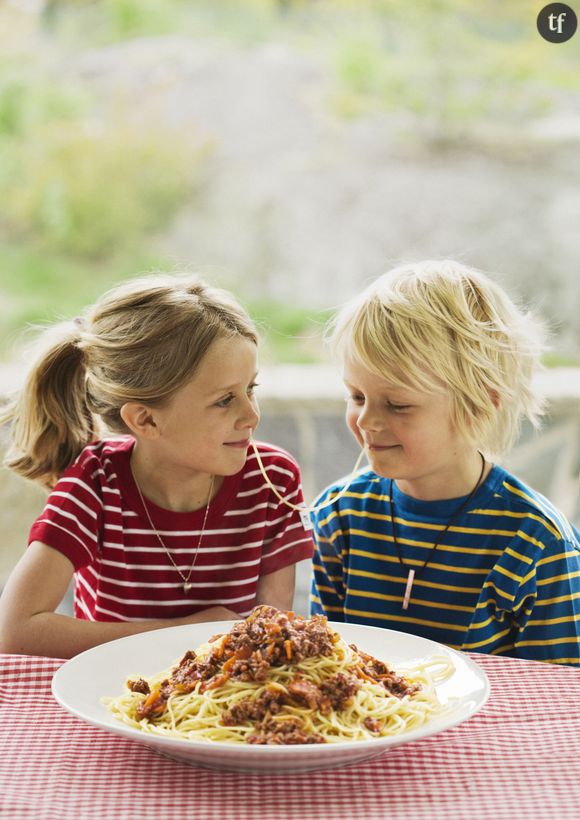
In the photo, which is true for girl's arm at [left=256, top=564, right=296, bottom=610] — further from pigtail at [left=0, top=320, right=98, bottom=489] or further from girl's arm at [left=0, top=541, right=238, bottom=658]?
pigtail at [left=0, top=320, right=98, bottom=489]

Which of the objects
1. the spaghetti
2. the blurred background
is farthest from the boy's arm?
the blurred background

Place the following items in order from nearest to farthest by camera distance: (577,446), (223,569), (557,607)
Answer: (557,607) → (223,569) → (577,446)

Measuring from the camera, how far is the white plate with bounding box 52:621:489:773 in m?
1.00

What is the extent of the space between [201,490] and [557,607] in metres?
0.65

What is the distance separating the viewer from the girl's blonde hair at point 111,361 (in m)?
1.66

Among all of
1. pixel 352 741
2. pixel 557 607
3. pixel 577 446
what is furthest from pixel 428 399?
pixel 577 446

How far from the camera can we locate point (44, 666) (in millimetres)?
1339

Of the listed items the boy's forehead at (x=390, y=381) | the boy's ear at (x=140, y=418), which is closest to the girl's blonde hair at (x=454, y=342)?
the boy's forehead at (x=390, y=381)

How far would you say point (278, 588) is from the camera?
5.76ft

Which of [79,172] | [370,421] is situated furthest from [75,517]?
[79,172]

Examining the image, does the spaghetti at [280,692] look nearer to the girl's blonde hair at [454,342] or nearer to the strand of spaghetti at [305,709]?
the strand of spaghetti at [305,709]

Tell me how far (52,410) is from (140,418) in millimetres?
210

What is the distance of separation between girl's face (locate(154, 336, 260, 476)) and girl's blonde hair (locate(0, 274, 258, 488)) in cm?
2

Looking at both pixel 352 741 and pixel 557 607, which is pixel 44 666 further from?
pixel 557 607
